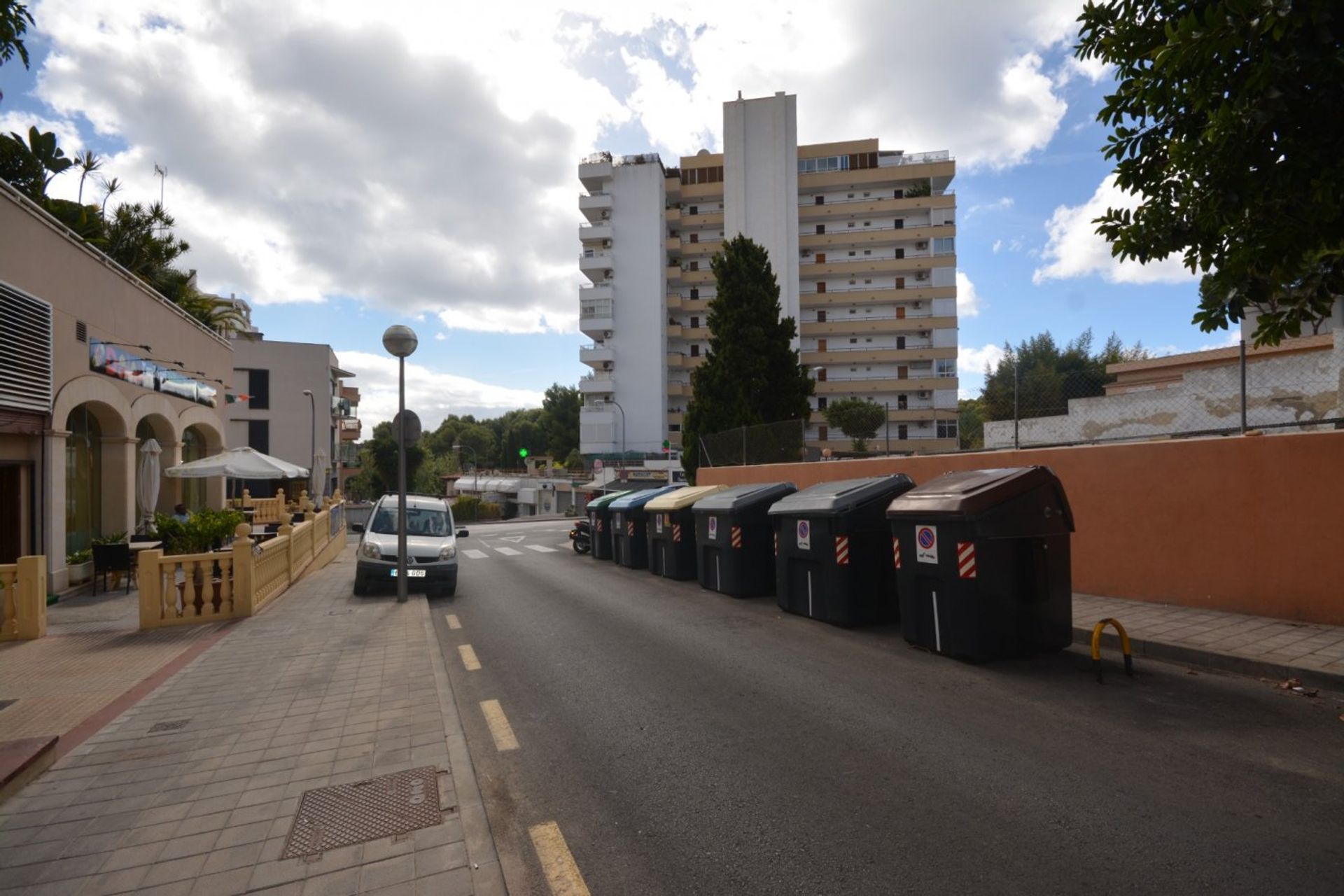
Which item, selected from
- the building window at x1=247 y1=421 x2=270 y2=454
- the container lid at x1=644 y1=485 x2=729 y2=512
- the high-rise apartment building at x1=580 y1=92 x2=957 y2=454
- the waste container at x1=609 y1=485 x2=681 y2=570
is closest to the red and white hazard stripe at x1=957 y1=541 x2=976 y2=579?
the container lid at x1=644 y1=485 x2=729 y2=512

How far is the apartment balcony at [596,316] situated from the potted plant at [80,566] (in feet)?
156

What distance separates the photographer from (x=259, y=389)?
168 feet

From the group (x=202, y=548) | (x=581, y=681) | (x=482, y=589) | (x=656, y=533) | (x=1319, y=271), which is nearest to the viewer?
(x=1319, y=271)

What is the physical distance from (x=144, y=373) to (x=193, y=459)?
20.2 feet

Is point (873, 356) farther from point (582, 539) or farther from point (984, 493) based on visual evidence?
point (984, 493)

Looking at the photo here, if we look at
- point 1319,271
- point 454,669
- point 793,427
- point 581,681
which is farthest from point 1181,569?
point 793,427

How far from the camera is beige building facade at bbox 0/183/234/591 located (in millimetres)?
10930

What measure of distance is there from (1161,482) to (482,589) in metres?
10.8

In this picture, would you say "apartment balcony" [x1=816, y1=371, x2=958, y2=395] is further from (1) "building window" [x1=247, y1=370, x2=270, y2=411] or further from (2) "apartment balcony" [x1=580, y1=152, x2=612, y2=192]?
(1) "building window" [x1=247, y1=370, x2=270, y2=411]

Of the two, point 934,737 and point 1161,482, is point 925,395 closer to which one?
point 1161,482

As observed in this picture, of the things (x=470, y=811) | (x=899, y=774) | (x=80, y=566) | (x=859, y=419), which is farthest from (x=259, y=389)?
(x=899, y=774)

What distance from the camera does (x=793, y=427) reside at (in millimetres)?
18375

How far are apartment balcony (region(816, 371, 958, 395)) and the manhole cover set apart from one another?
54895 mm

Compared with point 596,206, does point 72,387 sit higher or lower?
lower
